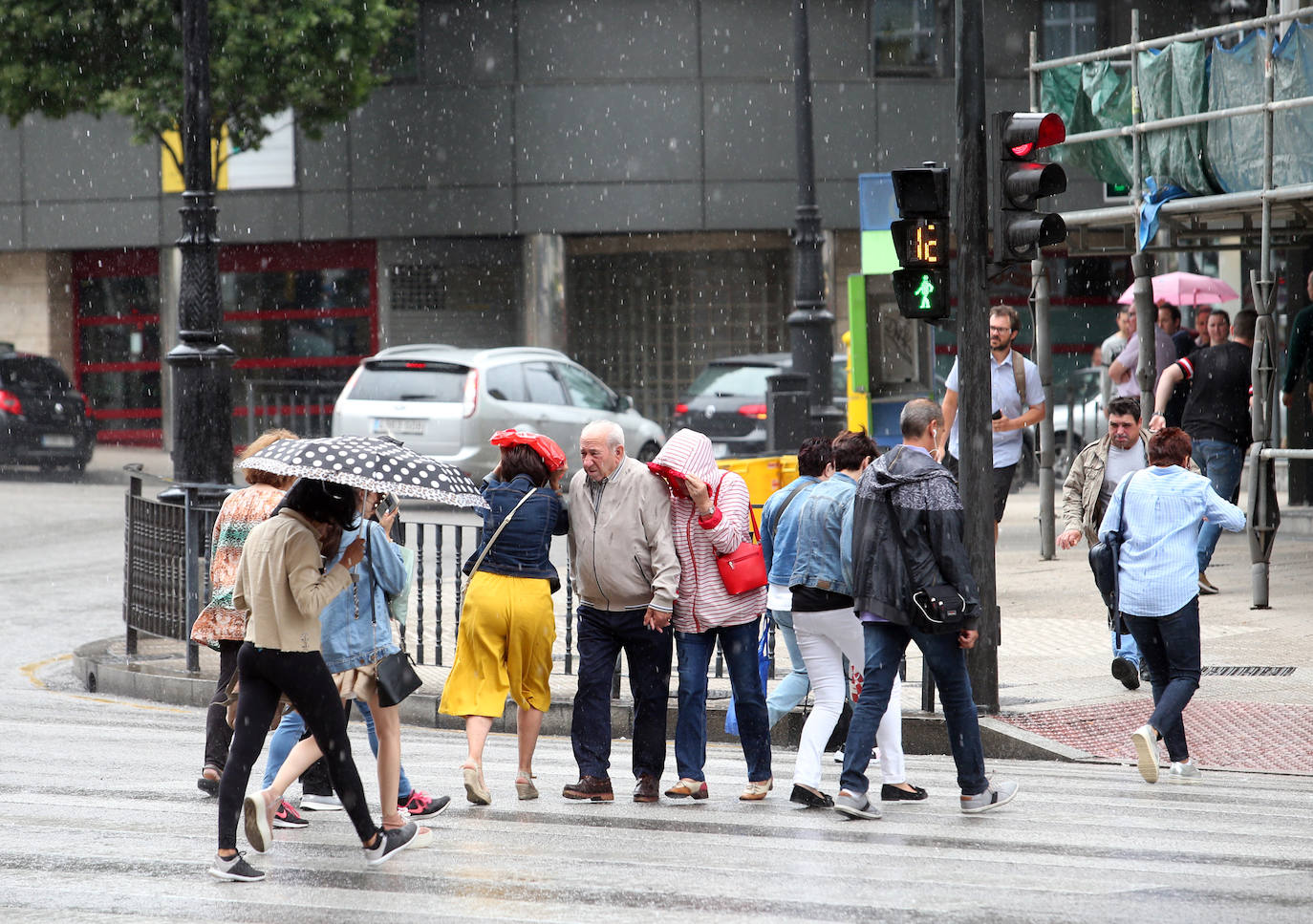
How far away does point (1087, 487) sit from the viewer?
10016 mm

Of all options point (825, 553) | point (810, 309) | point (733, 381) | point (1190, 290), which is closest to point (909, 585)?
point (825, 553)

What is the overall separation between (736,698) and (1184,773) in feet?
6.90

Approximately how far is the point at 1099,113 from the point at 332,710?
9.87 m

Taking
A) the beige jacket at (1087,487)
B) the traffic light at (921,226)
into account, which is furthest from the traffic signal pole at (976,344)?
the beige jacket at (1087,487)

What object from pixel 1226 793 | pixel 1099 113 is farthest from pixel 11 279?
pixel 1226 793

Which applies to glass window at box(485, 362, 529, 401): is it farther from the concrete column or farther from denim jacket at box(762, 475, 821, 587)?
denim jacket at box(762, 475, 821, 587)

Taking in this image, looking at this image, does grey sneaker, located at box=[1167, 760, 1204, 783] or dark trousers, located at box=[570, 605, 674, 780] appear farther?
grey sneaker, located at box=[1167, 760, 1204, 783]

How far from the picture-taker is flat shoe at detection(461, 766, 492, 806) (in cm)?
705

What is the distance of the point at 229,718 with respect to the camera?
297 inches

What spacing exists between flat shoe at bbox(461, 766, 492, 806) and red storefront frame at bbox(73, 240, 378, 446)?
22.9m

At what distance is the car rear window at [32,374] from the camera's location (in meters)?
22.8

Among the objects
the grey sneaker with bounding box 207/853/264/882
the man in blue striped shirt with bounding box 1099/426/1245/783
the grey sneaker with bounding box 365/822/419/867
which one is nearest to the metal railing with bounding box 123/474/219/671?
the grey sneaker with bounding box 365/822/419/867

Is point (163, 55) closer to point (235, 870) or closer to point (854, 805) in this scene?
point (854, 805)

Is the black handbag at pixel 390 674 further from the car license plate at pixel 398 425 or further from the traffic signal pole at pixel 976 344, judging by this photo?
the car license plate at pixel 398 425
